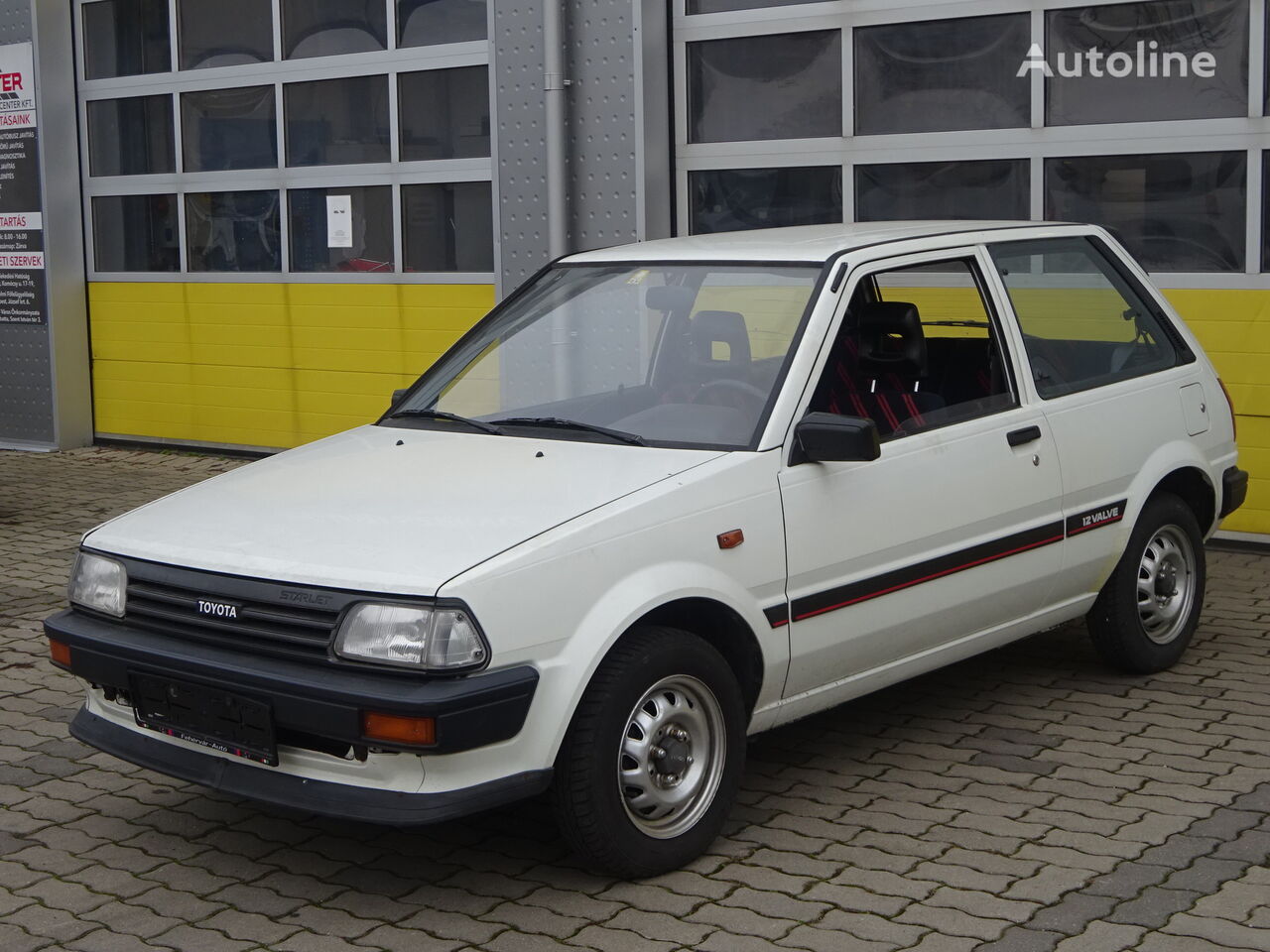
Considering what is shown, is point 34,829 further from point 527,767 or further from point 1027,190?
point 1027,190

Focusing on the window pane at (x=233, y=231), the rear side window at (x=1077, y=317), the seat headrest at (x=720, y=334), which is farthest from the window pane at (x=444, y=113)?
the seat headrest at (x=720, y=334)

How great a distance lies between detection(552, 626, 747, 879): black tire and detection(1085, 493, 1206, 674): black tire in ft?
6.62

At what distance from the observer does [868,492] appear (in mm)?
4738

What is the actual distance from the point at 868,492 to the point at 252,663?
1791 mm

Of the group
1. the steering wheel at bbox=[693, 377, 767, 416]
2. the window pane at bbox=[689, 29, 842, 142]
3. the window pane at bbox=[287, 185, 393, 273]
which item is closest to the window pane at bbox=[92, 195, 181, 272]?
the window pane at bbox=[287, 185, 393, 273]

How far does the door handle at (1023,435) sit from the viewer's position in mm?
5236

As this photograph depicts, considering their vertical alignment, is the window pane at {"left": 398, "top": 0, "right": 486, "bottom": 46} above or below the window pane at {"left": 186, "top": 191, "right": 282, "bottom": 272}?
above

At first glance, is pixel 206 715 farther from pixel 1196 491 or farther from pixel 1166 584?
pixel 1196 491

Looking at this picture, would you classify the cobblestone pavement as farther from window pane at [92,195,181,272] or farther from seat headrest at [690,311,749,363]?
window pane at [92,195,181,272]

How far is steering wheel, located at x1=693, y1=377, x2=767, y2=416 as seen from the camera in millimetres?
4668

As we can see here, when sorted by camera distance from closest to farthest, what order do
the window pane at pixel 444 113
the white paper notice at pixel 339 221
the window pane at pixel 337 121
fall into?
the window pane at pixel 444 113, the window pane at pixel 337 121, the white paper notice at pixel 339 221

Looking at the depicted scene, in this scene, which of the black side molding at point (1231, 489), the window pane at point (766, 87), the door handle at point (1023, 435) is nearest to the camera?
the door handle at point (1023, 435)

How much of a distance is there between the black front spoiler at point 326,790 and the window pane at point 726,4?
6466 mm

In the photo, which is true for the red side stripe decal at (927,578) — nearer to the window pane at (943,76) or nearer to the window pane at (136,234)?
the window pane at (943,76)
